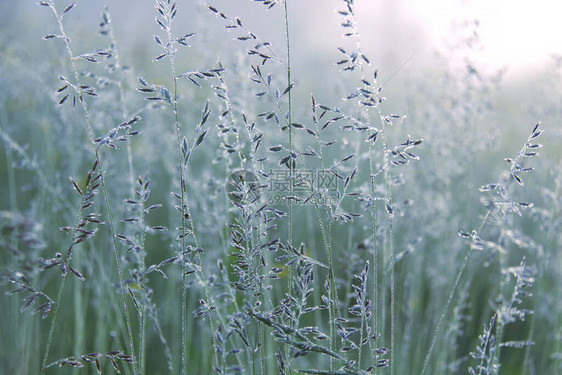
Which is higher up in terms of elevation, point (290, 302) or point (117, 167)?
point (117, 167)

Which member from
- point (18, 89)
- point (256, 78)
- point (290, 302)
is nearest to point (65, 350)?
point (290, 302)

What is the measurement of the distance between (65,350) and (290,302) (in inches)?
59.0

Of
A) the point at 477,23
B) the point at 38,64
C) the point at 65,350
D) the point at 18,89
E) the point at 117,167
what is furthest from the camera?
the point at 18,89

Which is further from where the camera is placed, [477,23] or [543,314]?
[543,314]

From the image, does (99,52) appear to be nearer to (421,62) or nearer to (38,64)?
(38,64)

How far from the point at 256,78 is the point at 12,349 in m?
1.49

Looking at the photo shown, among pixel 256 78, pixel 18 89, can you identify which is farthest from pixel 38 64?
pixel 256 78

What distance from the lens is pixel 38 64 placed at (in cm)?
361

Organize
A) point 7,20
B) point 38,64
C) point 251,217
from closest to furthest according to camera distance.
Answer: point 251,217
point 38,64
point 7,20

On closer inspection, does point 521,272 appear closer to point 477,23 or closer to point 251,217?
point 251,217

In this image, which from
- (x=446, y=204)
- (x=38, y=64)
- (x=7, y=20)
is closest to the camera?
(x=446, y=204)

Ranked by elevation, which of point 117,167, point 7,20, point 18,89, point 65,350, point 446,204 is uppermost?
point 7,20

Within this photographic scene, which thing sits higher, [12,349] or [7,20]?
[7,20]

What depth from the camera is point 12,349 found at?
73.8 inches
